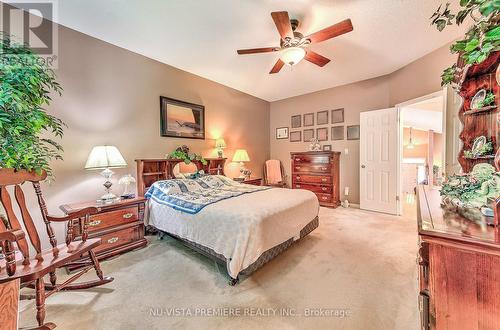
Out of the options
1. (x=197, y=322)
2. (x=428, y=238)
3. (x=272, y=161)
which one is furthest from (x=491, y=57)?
(x=272, y=161)

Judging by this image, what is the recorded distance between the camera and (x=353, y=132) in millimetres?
4590

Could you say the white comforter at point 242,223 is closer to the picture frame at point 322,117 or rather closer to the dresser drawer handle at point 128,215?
the dresser drawer handle at point 128,215

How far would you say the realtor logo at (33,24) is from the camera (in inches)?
84.4

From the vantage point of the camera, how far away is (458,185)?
1217 millimetres

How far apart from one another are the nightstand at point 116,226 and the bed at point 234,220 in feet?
0.78

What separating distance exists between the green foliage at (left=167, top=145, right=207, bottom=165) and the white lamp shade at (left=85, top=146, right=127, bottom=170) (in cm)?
104

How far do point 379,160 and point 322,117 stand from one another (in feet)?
5.40

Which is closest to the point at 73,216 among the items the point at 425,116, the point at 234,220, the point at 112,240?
the point at 112,240

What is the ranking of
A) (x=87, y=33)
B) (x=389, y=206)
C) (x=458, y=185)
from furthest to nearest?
(x=389, y=206) → (x=87, y=33) → (x=458, y=185)

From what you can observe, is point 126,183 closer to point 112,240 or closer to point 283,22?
point 112,240

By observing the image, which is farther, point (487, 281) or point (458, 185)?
point (458, 185)

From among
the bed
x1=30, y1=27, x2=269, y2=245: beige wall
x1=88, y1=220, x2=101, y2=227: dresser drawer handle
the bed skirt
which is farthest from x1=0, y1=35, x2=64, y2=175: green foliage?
the bed skirt

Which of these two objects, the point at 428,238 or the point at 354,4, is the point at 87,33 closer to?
the point at 354,4

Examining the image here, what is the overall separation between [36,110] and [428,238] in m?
2.60
